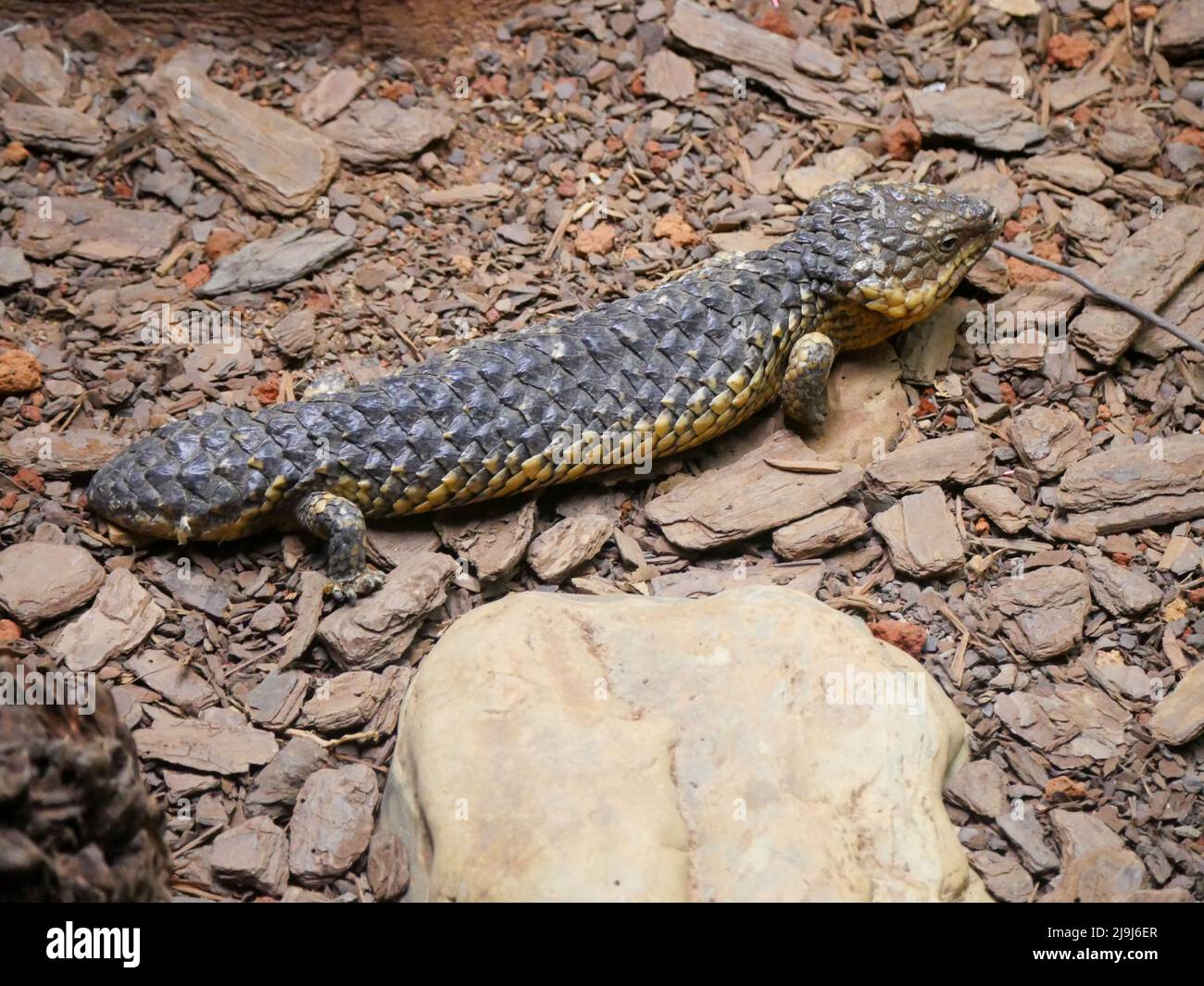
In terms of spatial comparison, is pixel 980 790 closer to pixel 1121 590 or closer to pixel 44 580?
pixel 1121 590

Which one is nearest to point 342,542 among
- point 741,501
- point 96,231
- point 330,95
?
point 741,501

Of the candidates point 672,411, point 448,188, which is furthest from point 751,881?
point 448,188

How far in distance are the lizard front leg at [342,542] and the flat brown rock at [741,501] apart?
123 centimetres

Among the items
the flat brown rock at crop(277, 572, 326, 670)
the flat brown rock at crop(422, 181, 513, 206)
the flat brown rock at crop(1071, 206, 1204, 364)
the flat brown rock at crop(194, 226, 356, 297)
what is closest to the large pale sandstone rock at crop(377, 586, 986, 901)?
the flat brown rock at crop(277, 572, 326, 670)

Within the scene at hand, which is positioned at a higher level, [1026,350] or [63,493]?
[1026,350]

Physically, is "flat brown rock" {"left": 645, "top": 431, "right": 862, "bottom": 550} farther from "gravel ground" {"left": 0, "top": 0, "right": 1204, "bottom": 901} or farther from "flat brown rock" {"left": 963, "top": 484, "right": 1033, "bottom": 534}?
"flat brown rock" {"left": 963, "top": 484, "right": 1033, "bottom": 534}

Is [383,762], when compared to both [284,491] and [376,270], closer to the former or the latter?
[284,491]

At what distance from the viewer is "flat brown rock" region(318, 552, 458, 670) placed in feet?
15.3

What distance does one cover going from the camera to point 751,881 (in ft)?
11.9

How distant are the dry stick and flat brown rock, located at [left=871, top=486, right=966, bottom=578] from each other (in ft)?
4.40

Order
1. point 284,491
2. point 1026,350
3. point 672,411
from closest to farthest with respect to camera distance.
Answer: point 284,491
point 672,411
point 1026,350

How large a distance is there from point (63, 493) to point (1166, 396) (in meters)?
4.92

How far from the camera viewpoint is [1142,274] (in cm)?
573

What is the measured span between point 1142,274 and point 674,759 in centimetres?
350
